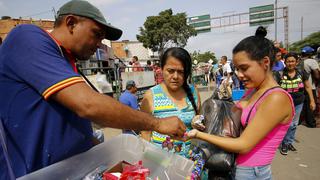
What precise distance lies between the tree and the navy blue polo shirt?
92.5 ft

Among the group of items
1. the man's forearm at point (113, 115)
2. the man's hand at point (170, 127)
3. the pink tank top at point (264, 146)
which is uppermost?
the man's forearm at point (113, 115)

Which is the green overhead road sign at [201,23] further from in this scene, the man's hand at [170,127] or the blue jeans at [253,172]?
the man's hand at [170,127]

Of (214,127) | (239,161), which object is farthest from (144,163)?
(239,161)

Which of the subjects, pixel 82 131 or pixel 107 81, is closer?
pixel 82 131

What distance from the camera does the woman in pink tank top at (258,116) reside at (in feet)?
5.15

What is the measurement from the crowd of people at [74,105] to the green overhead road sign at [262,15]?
109 feet

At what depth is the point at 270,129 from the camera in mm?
1578

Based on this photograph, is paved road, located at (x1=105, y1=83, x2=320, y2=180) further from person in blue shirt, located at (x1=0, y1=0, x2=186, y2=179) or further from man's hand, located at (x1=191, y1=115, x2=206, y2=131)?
person in blue shirt, located at (x1=0, y1=0, x2=186, y2=179)

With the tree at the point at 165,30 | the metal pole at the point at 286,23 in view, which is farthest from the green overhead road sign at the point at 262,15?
the tree at the point at 165,30

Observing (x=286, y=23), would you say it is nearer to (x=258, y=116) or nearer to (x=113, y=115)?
(x=258, y=116)

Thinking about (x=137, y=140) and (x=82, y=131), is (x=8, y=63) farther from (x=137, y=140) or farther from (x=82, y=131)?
(x=137, y=140)

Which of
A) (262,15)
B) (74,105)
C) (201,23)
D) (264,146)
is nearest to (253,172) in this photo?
(264,146)

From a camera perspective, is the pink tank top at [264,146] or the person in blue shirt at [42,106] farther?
the pink tank top at [264,146]

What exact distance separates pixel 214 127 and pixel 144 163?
1.84 feet
